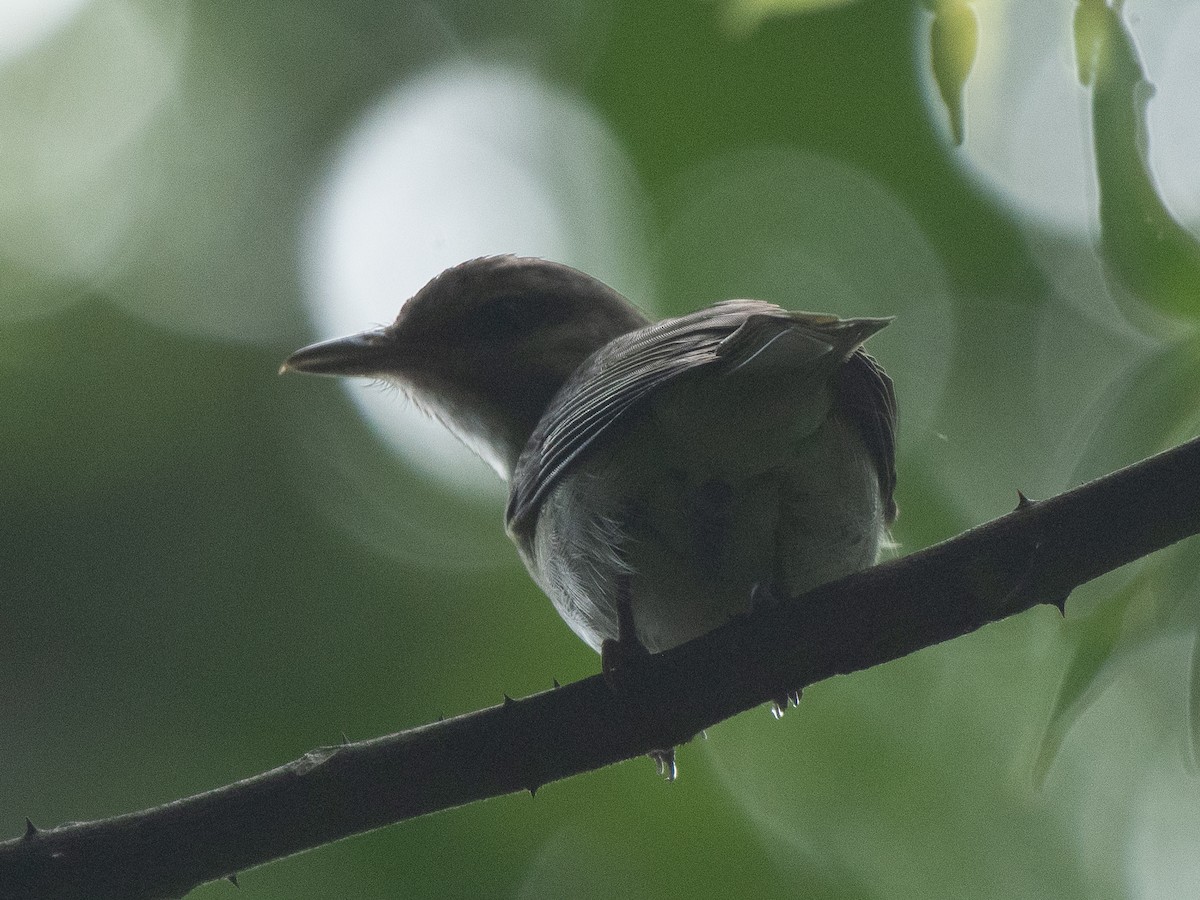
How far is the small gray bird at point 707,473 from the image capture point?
2945mm

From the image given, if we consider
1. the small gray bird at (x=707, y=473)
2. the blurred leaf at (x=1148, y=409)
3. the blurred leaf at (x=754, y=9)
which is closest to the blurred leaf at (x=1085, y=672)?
the blurred leaf at (x=1148, y=409)

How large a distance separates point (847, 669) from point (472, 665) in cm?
420

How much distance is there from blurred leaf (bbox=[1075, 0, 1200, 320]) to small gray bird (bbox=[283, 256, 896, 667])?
548 millimetres

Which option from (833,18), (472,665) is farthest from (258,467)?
(833,18)

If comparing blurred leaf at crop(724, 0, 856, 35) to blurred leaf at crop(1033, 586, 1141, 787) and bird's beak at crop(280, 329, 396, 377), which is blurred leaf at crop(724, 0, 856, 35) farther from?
bird's beak at crop(280, 329, 396, 377)

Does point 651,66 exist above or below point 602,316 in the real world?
above

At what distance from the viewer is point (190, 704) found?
636cm

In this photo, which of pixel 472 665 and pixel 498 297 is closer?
pixel 498 297

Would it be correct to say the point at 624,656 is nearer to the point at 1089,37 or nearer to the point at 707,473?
the point at 707,473

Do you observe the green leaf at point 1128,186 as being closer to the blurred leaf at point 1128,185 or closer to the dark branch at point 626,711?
the blurred leaf at point 1128,185

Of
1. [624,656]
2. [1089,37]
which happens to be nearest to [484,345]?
[624,656]

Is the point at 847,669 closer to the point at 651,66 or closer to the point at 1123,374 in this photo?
the point at 1123,374

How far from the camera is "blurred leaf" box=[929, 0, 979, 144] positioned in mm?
2340

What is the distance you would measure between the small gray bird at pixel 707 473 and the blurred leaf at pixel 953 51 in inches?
20.0
